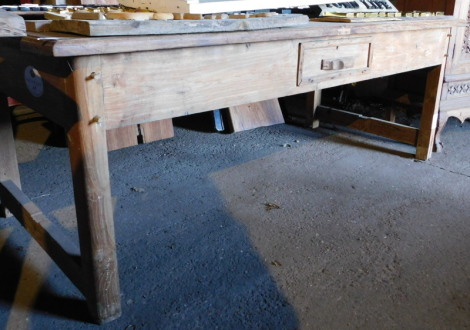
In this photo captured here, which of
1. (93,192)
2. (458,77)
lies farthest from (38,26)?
(458,77)

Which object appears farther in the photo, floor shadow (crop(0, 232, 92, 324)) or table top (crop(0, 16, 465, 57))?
floor shadow (crop(0, 232, 92, 324))

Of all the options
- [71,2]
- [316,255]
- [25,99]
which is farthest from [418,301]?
[71,2]

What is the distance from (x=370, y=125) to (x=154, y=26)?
1.91 metres

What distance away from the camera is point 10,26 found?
0.93 m

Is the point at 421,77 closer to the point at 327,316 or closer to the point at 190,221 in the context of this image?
the point at 190,221

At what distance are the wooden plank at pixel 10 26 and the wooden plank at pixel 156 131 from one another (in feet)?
5.58

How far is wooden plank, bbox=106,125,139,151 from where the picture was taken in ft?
8.31

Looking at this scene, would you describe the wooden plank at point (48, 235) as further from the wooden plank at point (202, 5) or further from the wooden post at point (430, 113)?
the wooden post at point (430, 113)

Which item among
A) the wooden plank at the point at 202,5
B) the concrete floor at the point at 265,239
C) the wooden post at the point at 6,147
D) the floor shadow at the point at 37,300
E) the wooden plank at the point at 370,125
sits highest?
the wooden plank at the point at 202,5

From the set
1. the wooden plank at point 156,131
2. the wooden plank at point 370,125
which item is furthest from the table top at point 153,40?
the wooden plank at point 156,131

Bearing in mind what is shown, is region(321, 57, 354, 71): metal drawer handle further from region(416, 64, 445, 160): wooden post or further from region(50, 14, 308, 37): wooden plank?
region(416, 64, 445, 160): wooden post

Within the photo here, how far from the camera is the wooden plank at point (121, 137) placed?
99.7 inches

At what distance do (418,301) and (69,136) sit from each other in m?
1.06

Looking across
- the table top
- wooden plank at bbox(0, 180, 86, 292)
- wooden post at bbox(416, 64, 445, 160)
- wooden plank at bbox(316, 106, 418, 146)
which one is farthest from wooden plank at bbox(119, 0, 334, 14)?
wooden plank at bbox(316, 106, 418, 146)
